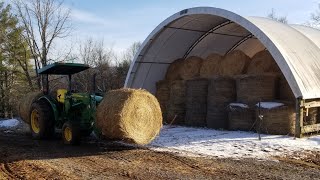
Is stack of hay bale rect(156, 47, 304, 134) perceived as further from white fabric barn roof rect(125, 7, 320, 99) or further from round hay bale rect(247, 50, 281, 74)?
white fabric barn roof rect(125, 7, 320, 99)

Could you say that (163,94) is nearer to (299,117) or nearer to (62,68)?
(62,68)

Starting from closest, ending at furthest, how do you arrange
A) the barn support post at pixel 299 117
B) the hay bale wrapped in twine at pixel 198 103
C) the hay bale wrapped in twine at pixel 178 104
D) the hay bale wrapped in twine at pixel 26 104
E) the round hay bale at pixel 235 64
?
the barn support post at pixel 299 117, the hay bale wrapped in twine at pixel 26 104, the hay bale wrapped in twine at pixel 198 103, the round hay bale at pixel 235 64, the hay bale wrapped in twine at pixel 178 104

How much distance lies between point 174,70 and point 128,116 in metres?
8.79

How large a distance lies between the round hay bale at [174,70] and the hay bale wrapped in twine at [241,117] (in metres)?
4.58

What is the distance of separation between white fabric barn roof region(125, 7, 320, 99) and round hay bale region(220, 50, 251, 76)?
1245mm

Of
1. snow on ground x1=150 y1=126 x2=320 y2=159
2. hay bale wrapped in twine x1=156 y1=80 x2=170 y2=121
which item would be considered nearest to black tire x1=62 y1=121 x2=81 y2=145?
snow on ground x1=150 y1=126 x2=320 y2=159

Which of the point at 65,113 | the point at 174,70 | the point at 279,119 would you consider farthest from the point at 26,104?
the point at 279,119

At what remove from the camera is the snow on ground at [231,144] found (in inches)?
393

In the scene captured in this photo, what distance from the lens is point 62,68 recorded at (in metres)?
12.8

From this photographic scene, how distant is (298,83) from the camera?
12.1 metres

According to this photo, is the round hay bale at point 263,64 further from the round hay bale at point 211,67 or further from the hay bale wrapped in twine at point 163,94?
the hay bale wrapped in twine at point 163,94

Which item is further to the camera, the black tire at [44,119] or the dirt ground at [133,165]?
the black tire at [44,119]

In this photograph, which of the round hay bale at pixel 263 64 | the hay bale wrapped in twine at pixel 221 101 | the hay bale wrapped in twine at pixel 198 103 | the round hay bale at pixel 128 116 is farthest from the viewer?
the hay bale wrapped in twine at pixel 198 103

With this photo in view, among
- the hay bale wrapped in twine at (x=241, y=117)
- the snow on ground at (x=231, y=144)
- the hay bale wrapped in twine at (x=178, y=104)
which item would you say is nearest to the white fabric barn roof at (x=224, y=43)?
the snow on ground at (x=231, y=144)
